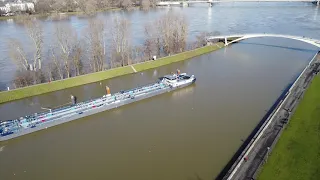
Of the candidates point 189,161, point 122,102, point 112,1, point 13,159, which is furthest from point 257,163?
point 112,1

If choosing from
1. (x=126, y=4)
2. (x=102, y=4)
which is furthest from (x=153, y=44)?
(x=102, y=4)

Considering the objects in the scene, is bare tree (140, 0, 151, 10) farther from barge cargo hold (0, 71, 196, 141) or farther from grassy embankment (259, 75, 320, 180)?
grassy embankment (259, 75, 320, 180)

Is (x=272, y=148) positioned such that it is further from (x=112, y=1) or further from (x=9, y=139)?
(x=112, y=1)

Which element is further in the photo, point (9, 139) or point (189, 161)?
point (9, 139)

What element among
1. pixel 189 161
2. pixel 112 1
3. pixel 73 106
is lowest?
pixel 189 161

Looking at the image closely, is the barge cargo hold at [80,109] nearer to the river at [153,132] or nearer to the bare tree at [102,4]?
the river at [153,132]

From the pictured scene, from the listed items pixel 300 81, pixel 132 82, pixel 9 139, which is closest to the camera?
pixel 9 139
